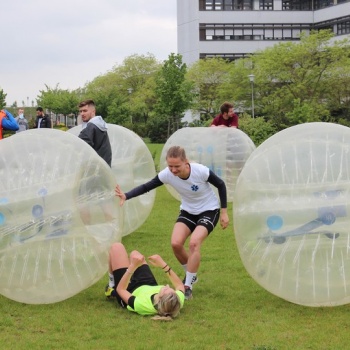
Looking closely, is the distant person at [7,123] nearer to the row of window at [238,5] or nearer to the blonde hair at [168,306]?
the blonde hair at [168,306]

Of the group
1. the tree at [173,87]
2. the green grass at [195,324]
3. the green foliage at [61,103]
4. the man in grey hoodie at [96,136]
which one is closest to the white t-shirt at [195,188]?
the green grass at [195,324]

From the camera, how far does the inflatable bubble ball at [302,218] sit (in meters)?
5.41

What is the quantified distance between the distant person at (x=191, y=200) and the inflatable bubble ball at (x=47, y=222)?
56 centimetres

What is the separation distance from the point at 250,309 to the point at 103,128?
3406 millimetres

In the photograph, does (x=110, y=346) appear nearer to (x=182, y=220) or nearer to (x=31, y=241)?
(x=31, y=241)

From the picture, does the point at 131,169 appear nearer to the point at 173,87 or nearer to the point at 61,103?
the point at 173,87

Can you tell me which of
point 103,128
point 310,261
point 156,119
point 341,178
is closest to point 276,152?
point 341,178

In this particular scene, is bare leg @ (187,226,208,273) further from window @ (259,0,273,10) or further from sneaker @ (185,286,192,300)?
window @ (259,0,273,10)

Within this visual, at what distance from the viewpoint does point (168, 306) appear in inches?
221

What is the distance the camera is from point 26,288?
19.0 feet

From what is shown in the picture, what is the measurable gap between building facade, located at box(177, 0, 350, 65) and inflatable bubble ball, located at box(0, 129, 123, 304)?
5534 cm

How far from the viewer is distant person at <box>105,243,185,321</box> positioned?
5.64 m

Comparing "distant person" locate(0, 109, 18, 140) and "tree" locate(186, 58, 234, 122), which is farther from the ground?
"tree" locate(186, 58, 234, 122)

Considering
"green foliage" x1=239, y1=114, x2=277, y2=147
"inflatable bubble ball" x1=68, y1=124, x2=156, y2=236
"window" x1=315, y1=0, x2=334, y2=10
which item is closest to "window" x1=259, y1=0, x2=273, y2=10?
"window" x1=315, y1=0, x2=334, y2=10
